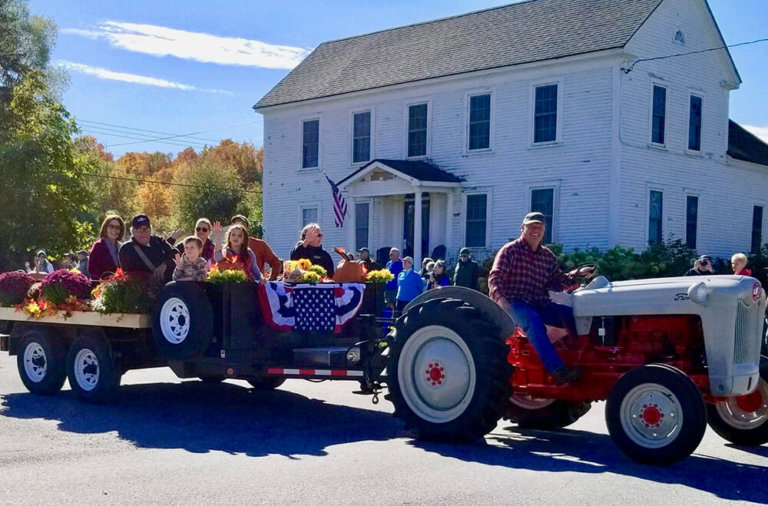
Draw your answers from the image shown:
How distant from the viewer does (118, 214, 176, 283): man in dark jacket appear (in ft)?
37.0

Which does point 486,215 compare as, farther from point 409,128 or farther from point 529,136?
point 409,128

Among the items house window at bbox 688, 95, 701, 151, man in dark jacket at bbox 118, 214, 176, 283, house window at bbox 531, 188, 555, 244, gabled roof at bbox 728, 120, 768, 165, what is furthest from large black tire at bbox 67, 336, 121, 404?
gabled roof at bbox 728, 120, 768, 165

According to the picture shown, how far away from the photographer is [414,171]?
2900 cm

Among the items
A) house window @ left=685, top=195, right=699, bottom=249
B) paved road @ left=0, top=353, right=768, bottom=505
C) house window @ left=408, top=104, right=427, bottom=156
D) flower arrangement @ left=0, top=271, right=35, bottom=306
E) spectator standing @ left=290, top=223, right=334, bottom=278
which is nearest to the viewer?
paved road @ left=0, top=353, right=768, bottom=505

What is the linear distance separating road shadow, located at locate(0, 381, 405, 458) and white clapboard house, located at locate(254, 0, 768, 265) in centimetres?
1621

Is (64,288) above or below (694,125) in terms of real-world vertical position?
below

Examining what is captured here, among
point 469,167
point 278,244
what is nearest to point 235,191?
point 278,244

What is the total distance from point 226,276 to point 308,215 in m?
23.7

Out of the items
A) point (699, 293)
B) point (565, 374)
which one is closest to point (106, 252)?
point (565, 374)

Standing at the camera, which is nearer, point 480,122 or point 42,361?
point 42,361

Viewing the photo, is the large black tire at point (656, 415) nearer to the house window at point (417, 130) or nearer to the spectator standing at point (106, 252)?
the spectator standing at point (106, 252)

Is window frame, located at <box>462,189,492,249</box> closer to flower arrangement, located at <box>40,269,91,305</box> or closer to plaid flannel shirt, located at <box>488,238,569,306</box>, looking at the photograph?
flower arrangement, located at <box>40,269,91,305</box>

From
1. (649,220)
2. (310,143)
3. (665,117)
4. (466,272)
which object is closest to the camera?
(466,272)

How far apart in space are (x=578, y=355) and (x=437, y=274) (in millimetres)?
11046
